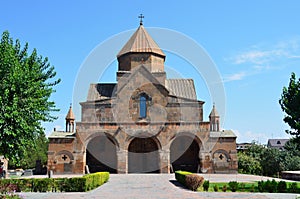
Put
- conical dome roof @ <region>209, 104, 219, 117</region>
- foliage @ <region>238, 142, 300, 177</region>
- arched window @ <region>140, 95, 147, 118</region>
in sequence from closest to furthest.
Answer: arched window @ <region>140, 95, 147, 118</region>, foliage @ <region>238, 142, 300, 177</region>, conical dome roof @ <region>209, 104, 219, 117</region>

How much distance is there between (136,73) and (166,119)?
5.34 meters

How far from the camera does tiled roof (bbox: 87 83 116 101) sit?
34.2m

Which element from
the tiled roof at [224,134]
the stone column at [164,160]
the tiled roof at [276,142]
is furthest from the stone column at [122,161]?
the tiled roof at [276,142]

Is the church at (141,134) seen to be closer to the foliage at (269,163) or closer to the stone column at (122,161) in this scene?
the stone column at (122,161)

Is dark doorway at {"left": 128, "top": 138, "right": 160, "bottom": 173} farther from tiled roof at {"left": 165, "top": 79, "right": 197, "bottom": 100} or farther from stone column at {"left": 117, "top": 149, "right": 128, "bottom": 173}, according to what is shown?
tiled roof at {"left": 165, "top": 79, "right": 197, "bottom": 100}

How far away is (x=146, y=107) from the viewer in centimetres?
3161

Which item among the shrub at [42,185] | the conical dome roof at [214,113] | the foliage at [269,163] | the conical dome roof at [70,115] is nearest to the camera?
the shrub at [42,185]

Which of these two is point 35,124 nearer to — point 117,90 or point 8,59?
point 8,59

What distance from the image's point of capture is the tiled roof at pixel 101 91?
34.2m

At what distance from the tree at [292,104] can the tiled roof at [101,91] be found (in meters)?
16.9

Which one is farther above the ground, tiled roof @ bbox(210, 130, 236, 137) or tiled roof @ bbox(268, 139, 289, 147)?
tiled roof @ bbox(210, 130, 236, 137)

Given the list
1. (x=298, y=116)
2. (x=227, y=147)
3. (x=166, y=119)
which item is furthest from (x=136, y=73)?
(x=298, y=116)

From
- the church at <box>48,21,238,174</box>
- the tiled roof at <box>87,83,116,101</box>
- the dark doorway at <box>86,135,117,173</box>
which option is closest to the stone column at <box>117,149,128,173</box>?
the church at <box>48,21,238,174</box>

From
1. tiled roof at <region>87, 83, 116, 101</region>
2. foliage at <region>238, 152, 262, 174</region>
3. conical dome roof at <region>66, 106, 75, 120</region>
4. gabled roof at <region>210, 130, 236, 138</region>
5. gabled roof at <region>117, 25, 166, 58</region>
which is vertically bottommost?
foliage at <region>238, 152, 262, 174</region>
